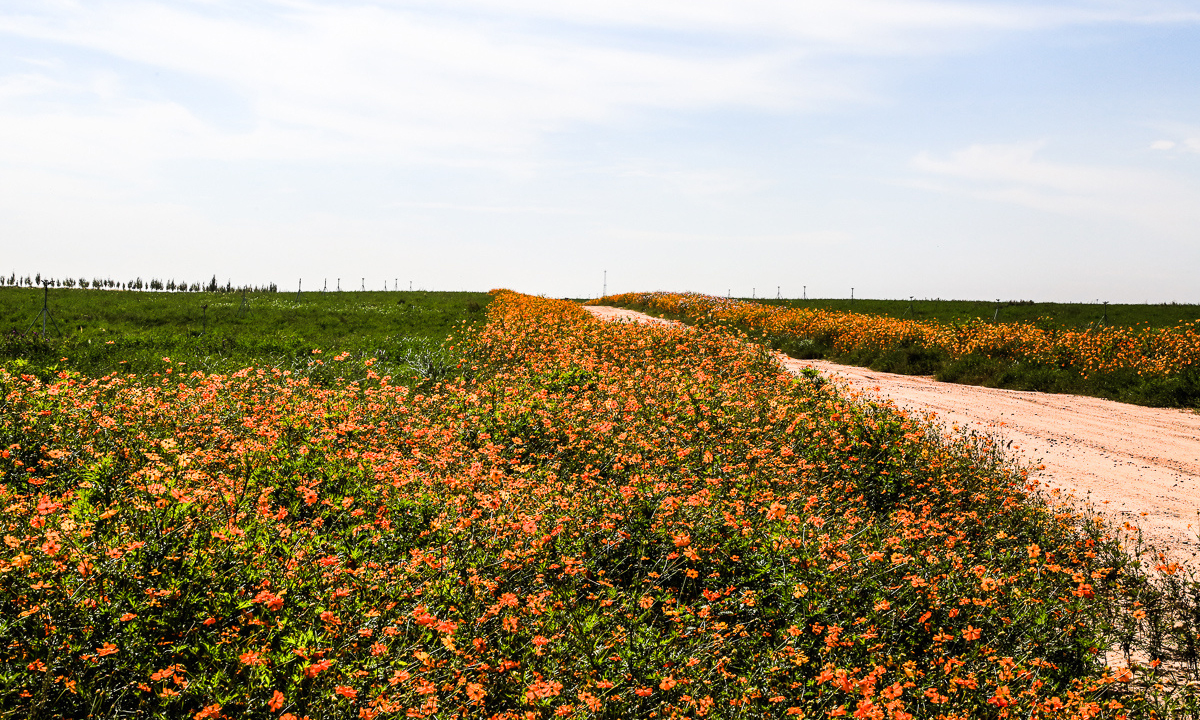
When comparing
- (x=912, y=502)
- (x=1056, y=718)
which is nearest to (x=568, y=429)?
(x=912, y=502)

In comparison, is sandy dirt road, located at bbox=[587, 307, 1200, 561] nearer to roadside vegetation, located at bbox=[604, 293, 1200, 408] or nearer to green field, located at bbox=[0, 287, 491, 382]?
roadside vegetation, located at bbox=[604, 293, 1200, 408]

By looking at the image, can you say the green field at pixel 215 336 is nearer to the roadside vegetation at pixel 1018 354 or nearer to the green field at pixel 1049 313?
the roadside vegetation at pixel 1018 354

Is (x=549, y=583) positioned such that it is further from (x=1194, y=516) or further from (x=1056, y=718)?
(x=1194, y=516)

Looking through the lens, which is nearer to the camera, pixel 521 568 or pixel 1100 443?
pixel 521 568

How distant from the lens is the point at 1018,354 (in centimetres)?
1756

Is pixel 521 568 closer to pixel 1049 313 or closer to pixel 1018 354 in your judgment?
pixel 1018 354

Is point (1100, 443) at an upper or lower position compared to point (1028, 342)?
lower

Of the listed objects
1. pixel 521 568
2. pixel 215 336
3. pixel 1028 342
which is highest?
pixel 1028 342

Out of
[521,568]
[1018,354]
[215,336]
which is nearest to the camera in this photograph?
[521,568]

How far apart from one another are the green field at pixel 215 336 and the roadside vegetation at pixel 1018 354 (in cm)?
1074

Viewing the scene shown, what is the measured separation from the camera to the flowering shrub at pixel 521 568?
317 centimetres

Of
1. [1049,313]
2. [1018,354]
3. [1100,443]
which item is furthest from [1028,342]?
[1049,313]

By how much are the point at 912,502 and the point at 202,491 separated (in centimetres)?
644

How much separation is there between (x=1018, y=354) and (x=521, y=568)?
17501 mm
